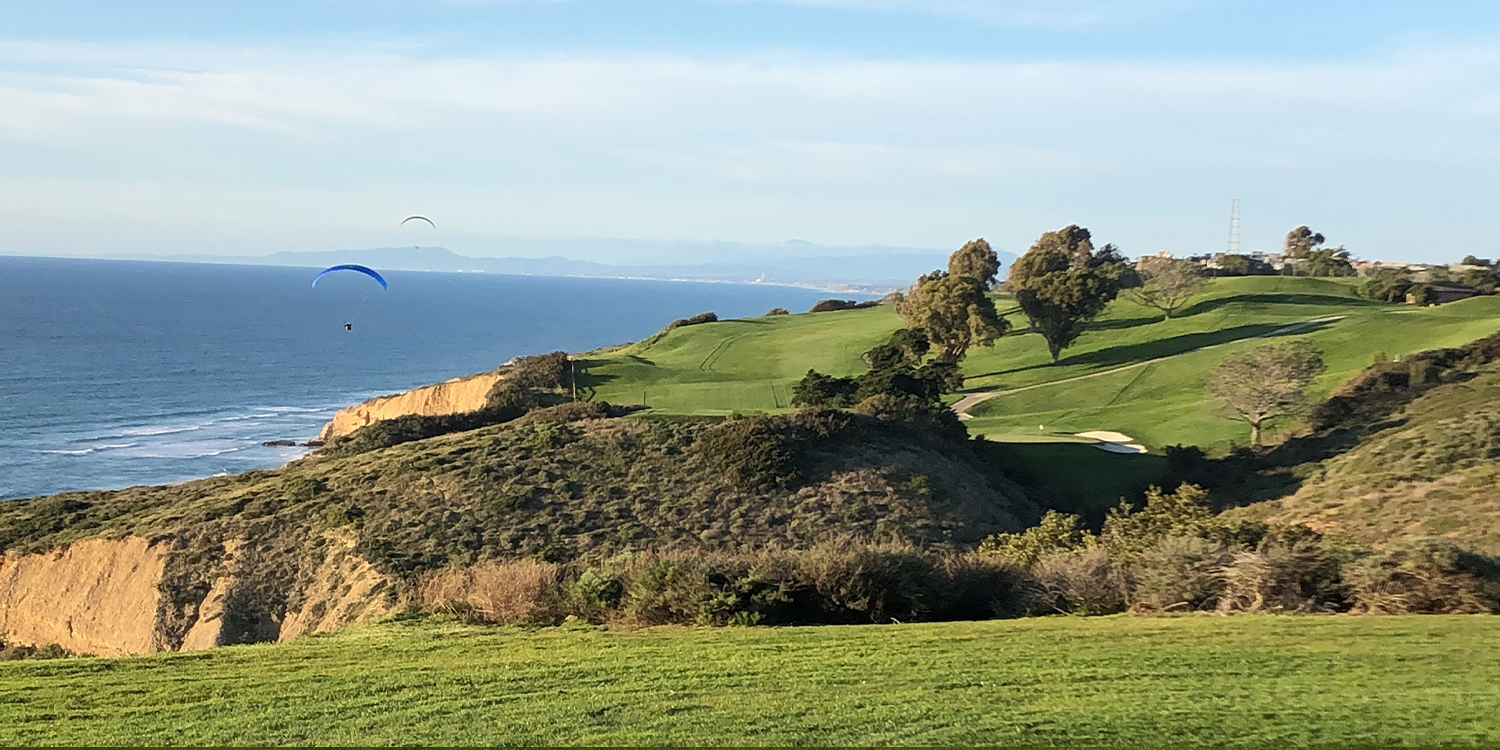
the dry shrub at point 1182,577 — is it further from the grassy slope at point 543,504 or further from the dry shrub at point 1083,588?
the grassy slope at point 543,504

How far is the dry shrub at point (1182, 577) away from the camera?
1293 centimetres

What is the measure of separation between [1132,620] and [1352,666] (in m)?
2.92

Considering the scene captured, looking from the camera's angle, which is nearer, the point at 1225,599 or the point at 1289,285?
the point at 1225,599

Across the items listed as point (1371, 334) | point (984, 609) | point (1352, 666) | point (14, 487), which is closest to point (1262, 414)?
point (1371, 334)

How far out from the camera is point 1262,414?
34031mm

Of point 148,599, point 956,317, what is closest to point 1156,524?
point 148,599

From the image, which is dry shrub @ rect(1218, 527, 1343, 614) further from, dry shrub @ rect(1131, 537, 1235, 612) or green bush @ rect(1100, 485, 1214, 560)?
green bush @ rect(1100, 485, 1214, 560)

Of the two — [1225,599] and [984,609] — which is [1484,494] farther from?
[984,609]

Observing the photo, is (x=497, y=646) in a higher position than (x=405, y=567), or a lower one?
higher

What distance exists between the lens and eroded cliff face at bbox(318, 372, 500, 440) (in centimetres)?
4777

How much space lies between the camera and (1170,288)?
62281 mm

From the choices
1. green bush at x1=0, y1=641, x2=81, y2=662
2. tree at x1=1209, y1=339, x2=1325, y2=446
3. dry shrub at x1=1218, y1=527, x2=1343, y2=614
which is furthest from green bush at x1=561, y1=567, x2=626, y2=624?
tree at x1=1209, y1=339, x2=1325, y2=446

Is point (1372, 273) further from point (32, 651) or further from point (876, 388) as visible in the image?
point (32, 651)

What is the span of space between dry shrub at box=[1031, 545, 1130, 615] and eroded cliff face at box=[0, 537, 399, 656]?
11694mm
